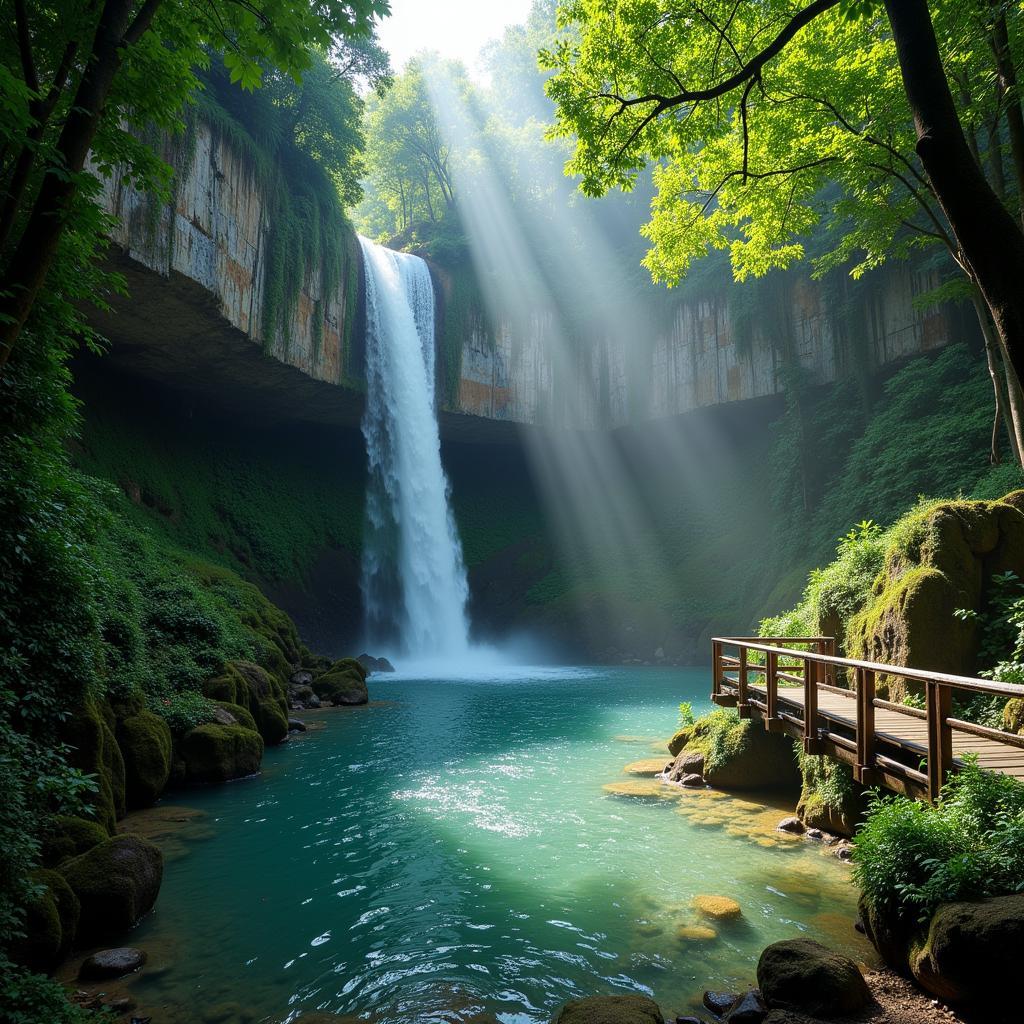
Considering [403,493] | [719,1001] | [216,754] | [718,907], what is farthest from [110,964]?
[403,493]

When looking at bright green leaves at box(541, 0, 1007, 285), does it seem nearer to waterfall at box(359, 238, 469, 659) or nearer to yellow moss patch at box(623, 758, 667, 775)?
yellow moss patch at box(623, 758, 667, 775)

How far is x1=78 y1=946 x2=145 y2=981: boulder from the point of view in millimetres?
4363

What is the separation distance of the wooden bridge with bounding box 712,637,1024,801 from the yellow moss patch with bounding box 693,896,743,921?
5.05ft

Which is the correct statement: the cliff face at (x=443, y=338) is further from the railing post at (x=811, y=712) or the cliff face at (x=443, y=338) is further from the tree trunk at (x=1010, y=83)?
the railing post at (x=811, y=712)

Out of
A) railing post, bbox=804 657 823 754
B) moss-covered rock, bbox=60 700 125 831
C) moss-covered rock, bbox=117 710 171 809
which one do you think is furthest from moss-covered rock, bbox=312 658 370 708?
railing post, bbox=804 657 823 754

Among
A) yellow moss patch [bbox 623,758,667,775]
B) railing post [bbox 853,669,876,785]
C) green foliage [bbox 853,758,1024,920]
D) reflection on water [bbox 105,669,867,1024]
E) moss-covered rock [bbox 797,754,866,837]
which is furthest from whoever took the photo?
yellow moss patch [bbox 623,758,667,775]

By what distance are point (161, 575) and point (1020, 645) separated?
1420 cm

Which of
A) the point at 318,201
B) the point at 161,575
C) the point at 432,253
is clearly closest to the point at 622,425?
the point at 432,253

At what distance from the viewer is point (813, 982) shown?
3.84 meters

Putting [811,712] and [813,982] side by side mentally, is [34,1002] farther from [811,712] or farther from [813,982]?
[811,712]

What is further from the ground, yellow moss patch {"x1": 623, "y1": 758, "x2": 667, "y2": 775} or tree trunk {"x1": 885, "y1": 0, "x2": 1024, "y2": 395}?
tree trunk {"x1": 885, "y1": 0, "x2": 1024, "y2": 395}

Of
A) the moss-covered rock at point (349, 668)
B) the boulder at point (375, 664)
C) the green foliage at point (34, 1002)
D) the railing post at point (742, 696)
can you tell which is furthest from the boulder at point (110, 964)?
the boulder at point (375, 664)

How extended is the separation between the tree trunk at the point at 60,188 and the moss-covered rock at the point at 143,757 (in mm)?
6001

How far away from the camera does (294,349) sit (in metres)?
22.3
